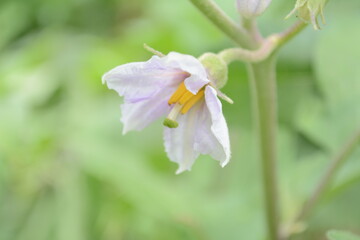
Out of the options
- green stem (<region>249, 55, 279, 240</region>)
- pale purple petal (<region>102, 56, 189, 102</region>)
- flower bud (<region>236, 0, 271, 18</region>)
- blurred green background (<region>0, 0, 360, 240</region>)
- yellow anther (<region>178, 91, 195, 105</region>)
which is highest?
flower bud (<region>236, 0, 271, 18</region>)

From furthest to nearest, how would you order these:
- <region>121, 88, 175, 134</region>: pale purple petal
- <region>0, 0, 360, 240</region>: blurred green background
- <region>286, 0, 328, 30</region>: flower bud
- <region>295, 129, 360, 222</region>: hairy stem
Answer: <region>0, 0, 360, 240</region>: blurred green background < <region>295, 129, 360, 222</region>: hairy stem < <region>121, 88, 175, 134</region>: pale purple petal < <region>286, 0, 328, 30</region>: flower bud

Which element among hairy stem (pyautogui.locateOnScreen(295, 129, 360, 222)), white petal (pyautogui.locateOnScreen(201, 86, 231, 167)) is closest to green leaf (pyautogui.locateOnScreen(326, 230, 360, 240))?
white petal (pyautogui.locateOnScreen(201, 86, 231, 167))

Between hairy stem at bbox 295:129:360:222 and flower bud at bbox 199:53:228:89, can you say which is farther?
hairy stem at bbox 295:129:360:222

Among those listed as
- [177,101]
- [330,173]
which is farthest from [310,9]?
[330,173]

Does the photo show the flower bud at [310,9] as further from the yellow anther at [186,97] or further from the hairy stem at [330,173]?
the hairy stem at [330,173]

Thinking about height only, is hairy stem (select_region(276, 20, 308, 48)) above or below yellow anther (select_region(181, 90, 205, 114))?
above

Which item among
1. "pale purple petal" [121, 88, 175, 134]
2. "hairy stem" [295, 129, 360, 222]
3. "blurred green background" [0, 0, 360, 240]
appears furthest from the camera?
"blurred green background" [0, 0, 360, 240]

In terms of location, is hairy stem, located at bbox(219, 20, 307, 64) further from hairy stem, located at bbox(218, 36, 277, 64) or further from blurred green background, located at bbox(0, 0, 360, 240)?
blurred green background, located at bbox(0, 0, 360, 240)

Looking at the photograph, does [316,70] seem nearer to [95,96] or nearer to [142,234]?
[142,234]
